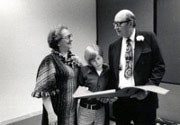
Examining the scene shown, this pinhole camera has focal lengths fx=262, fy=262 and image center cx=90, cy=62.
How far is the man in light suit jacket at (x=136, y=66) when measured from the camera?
190 cm

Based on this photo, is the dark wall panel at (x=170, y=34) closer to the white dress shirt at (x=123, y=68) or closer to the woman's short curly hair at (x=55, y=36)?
the white dress shirt at (x=123, y=68)

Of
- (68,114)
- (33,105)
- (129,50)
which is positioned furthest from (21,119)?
(129,50)

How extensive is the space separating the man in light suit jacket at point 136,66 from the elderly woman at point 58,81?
0.36 m

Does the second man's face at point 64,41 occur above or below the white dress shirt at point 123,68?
above

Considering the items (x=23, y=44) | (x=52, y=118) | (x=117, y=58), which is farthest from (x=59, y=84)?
(x=23, y=44)

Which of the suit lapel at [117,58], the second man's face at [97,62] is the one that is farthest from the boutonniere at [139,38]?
the second man's face at [97,62]

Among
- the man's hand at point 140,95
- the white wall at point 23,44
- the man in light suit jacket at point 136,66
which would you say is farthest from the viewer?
the white wall at point 23,44

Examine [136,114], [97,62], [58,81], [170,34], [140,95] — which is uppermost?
[170,34]

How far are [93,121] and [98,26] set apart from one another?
6.83 ft

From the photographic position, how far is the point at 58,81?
184cm

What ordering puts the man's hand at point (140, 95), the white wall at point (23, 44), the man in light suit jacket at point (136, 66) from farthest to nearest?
the white wall at point (23, 44) → the man in light suit jacket at point (136, 66) → the man's hand at point (140, 95)

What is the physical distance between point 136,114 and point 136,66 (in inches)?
14.1

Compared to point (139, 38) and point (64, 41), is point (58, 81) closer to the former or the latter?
point (64, 41)

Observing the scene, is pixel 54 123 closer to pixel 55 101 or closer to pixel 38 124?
pixel 55 101
